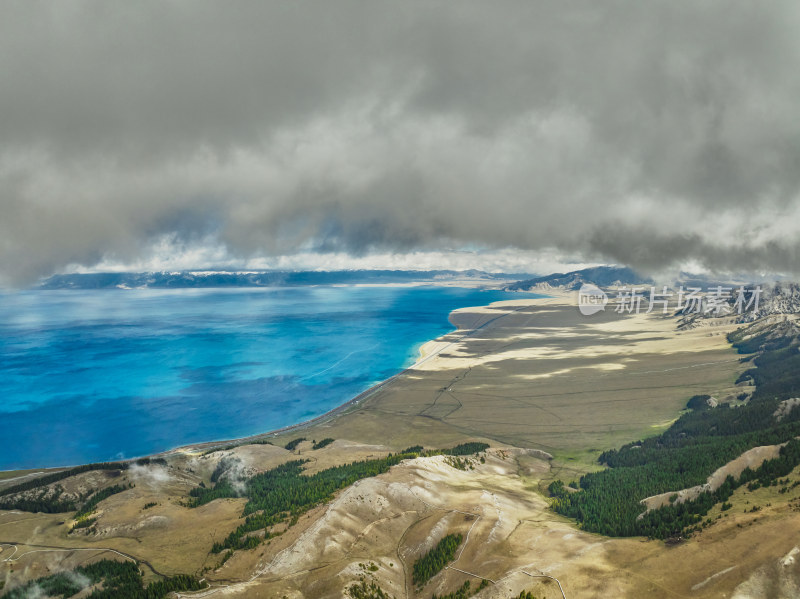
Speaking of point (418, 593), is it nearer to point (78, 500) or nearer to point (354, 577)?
point (354, 577)

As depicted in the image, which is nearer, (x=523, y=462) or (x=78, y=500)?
(x=78, y=500)

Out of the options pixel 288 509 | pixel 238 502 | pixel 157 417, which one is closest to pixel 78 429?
pixel 157 417

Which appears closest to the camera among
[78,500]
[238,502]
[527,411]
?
[238,502]

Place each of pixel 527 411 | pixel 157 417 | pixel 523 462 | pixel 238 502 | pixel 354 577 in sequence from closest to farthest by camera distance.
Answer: pixel 354 577 < pixel 238 502 < pixel 523 462 < pixel 527 411 < pixel 157 417

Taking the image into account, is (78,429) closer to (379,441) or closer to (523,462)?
(379,441)

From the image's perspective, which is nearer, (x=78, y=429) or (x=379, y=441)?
(x=379, y=441)

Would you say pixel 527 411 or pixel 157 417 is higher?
pixel 527 411

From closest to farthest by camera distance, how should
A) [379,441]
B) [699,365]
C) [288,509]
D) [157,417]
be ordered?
1. [288,509]
2. [379,441]
3. [157,417]
4. [699,365]

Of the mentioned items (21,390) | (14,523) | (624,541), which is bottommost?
(21,390)

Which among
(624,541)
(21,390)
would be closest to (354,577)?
(624,541)
